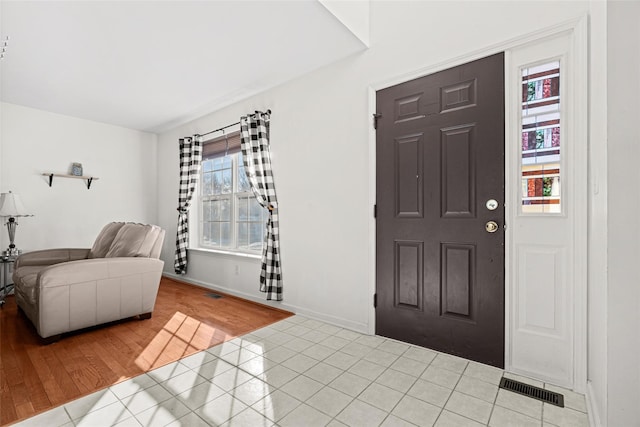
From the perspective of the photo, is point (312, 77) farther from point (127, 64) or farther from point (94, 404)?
point (94, 404)

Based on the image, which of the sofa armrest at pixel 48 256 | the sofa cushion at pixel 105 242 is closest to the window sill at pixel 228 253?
the sofa cushion at pixel 105 242

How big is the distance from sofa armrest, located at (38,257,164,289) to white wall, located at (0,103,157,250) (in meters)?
2.18

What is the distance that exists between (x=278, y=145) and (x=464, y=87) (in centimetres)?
192

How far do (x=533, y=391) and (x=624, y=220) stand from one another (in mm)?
1175

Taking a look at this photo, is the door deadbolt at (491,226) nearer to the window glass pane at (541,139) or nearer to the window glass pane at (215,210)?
the window glass pane at (541,139)

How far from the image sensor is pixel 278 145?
132 inches

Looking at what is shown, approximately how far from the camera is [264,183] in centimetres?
338

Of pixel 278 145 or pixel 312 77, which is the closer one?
pixel 312 77

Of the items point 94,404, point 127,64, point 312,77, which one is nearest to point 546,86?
point 312,77

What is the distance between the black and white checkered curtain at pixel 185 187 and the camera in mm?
4461

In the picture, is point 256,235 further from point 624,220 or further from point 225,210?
point 624,220

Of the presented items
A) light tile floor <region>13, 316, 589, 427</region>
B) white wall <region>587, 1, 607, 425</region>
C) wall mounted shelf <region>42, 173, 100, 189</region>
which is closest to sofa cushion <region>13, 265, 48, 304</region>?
light tile floor <region>13, 316, 589, 427</region>

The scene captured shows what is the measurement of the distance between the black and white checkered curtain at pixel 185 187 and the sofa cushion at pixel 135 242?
1300 mm

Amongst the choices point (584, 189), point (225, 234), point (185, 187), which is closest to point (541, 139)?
point (584, 189)
